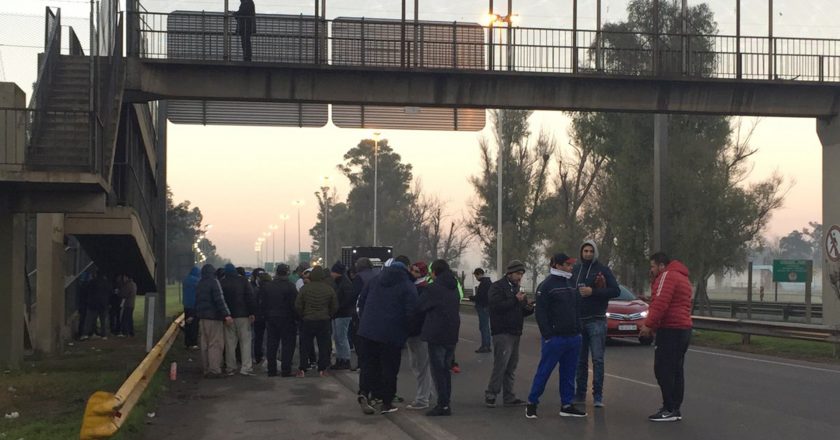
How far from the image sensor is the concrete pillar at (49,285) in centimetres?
2144

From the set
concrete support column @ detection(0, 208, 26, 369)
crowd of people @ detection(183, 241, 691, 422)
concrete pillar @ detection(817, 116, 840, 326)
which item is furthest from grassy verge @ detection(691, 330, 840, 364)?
concrete support column @ detection(0, 208, 26, 369)

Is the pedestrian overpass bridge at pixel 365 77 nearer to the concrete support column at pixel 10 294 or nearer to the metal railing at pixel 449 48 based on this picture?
the metal railing at pixel 449 48

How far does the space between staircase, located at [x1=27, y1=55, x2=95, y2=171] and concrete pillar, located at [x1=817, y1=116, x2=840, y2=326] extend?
54.9 ft

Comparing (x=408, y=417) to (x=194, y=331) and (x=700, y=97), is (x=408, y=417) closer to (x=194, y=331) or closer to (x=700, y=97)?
(x=194, y=331)

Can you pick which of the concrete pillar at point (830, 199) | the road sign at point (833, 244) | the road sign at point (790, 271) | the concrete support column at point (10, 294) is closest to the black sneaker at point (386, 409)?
the concrete support column at point (10, 294)

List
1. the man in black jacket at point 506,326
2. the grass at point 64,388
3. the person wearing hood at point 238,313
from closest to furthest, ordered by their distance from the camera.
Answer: the grass at point 64,388
the man in black jacket at point 506,326
the person wearing hood at point 238,313

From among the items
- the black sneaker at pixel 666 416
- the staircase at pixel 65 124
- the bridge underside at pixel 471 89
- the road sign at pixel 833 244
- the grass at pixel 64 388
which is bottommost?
the grass at pixel 64 388

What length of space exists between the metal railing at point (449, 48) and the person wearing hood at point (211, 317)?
22.8 feet

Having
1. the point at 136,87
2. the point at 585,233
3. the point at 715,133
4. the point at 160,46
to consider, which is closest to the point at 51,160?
the point at 136,87

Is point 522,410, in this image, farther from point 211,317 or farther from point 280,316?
point 211,317

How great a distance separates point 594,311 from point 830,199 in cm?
1552

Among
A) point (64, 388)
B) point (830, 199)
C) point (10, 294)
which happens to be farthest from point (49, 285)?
point (830, 199)

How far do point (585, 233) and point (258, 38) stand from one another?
33.4 metres

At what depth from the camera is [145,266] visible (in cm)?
2681
